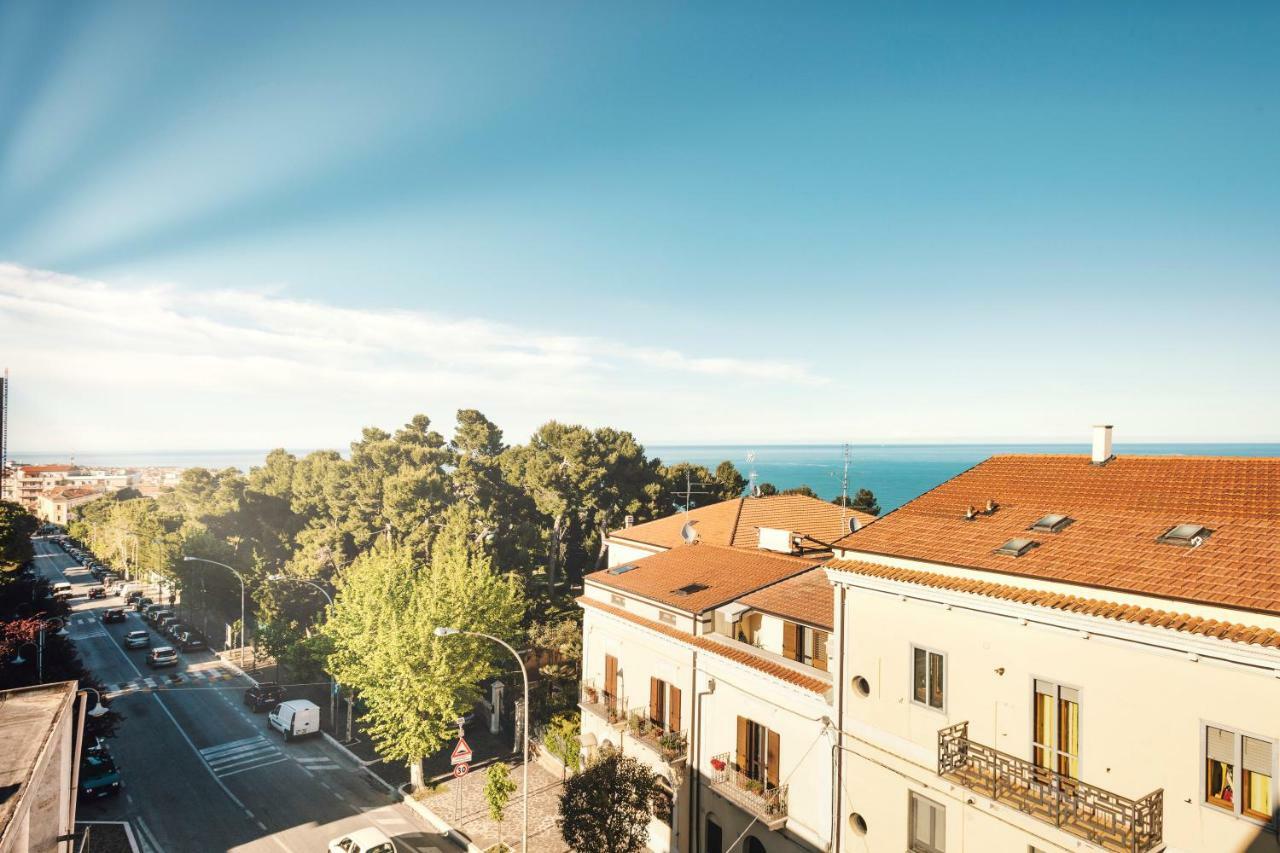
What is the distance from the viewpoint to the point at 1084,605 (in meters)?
13.9

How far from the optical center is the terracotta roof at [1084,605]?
38.5 ft

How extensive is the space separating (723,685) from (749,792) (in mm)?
3295

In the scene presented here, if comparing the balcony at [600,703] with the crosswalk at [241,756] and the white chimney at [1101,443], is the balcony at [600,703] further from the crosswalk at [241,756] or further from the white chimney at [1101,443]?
the white chimney at [1101,443]

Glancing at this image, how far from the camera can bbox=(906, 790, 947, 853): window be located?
54.0 feet

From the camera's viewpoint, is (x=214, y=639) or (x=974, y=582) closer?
(x=974, y=582)

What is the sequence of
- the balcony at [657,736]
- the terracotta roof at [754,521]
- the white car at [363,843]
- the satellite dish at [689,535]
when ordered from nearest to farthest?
the white car at [363,843]
the balcony at [657,736]
the terracotta roof at [754,521]
the satellite dish at [689,535]

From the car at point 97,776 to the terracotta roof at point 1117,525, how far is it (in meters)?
33.1

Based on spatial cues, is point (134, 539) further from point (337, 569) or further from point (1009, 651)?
point (1009, 651)

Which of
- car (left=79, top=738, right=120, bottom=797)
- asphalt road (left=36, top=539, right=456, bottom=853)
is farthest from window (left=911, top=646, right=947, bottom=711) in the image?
car (left=79, top=738, right=120, bottom=797)

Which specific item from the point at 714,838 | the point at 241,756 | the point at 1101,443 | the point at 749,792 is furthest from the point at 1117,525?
the point at 241,756

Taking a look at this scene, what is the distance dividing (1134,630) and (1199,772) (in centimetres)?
254

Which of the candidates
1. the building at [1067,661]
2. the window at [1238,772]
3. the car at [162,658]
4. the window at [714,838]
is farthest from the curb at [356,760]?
the window at [1238,772]

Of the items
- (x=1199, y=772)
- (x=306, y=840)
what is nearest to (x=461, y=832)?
(x=306, y=840)

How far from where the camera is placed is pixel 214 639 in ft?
197
